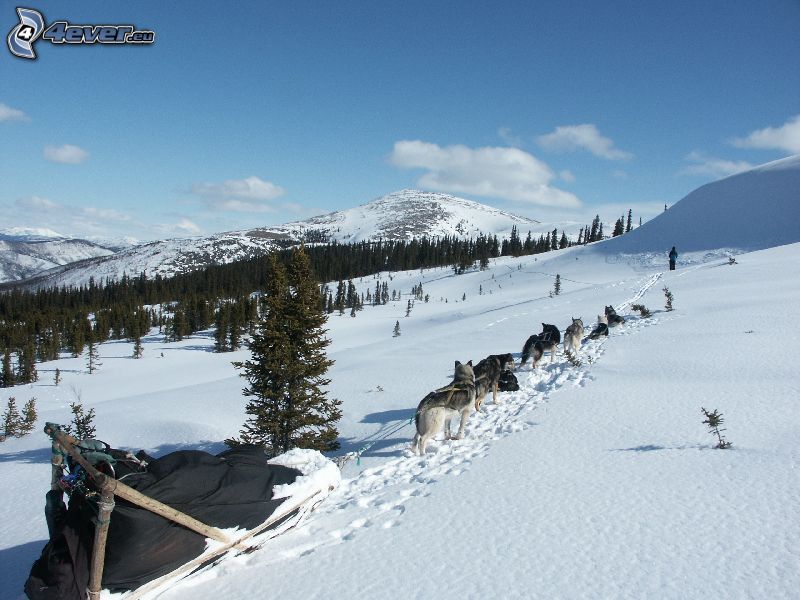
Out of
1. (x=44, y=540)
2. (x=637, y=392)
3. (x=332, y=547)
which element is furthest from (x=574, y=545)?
(x=44, y=540)

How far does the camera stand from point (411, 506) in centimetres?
525

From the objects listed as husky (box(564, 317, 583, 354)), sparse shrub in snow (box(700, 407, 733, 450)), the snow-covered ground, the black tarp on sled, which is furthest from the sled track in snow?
sparse shrub in snow (box(700, 407, 733, 450))

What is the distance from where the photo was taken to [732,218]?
162 feet

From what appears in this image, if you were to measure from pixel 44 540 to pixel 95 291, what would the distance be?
148930mm

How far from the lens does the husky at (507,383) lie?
11055 millimetres

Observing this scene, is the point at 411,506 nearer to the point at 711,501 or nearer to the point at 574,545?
the point at 574,545

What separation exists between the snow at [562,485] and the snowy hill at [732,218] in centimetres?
3731

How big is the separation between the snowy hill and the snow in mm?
37307

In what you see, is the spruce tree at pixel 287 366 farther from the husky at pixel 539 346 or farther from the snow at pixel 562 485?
the husky at pixel 539 346

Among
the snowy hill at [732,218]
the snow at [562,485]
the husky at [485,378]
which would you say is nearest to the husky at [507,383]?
the snow at [562,485]

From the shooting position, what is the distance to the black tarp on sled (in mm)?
3199

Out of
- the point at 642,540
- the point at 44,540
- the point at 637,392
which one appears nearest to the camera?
the point at 642,540

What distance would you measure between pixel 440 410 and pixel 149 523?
493cm

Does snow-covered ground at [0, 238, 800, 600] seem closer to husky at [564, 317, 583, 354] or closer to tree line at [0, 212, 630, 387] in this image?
husky at [564, 317, 583, 354]
